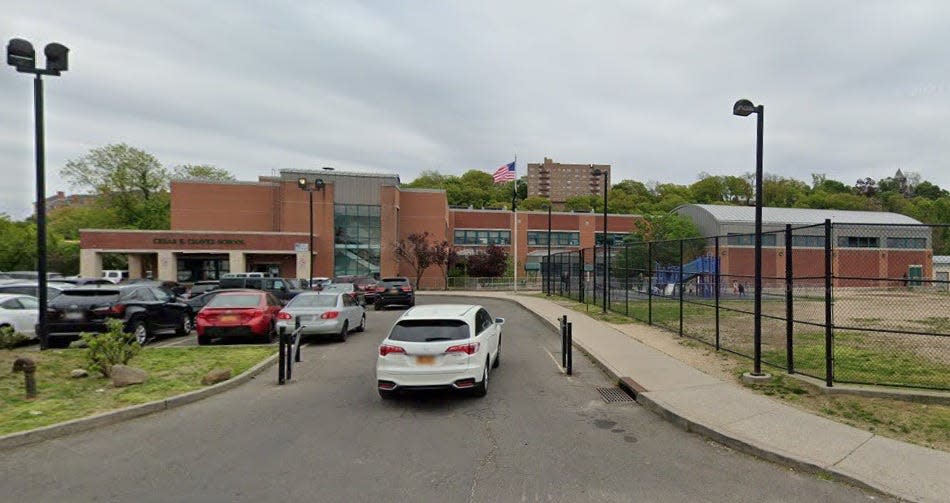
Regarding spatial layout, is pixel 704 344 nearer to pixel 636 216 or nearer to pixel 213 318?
pixel 213 318

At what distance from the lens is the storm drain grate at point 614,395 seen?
830cm

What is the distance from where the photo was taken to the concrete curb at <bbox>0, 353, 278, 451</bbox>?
6.08 meters

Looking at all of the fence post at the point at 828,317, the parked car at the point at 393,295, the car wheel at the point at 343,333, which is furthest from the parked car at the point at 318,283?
the fence post at the point at 828,317

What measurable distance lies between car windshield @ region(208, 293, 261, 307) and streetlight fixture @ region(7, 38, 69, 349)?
3633 mm

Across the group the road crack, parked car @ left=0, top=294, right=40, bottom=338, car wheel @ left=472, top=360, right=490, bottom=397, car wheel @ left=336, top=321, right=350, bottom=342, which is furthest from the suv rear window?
the road crack

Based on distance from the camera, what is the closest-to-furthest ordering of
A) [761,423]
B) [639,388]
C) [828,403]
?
[761,423] → [828,403] → [639,388]

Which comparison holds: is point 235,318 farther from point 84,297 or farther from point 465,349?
point 465,349

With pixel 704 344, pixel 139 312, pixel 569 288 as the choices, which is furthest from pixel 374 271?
pixel 704 344

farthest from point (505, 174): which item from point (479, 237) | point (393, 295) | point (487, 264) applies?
point (479, 237)

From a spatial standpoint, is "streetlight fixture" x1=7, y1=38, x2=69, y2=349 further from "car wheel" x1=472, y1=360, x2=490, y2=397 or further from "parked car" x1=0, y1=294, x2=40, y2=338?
"car wheel" x1=472, y1=360, x2=490, y2=397

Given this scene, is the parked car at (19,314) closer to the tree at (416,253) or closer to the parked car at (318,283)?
the parked car at (318,283)

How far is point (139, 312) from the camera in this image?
13477 millimetres

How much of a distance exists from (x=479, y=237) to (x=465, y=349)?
63.8 metres

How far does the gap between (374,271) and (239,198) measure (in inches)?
635
